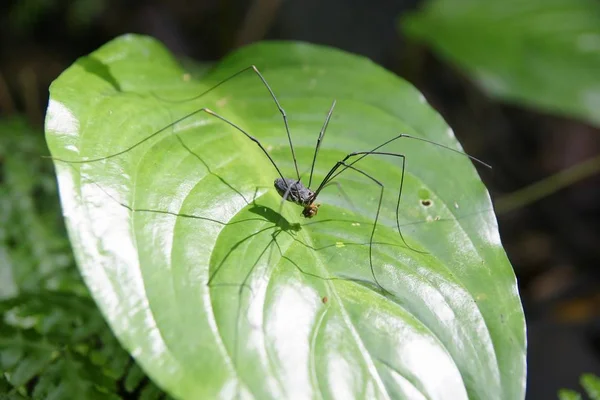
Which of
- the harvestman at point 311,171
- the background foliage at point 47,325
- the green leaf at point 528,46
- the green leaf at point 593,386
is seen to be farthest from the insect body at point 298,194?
the green leaf at point 528,46

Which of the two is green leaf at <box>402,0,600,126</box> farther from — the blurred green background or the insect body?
the insect body

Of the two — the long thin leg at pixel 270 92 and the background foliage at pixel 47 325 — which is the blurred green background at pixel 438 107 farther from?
the long thin leg at pixel 270 92

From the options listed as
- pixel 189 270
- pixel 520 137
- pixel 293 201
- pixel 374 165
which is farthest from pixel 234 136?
pixel 520 137

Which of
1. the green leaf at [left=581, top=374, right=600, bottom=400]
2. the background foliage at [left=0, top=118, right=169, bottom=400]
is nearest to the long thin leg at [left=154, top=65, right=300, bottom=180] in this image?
the background foliage at [left=0, top=118, right=169, bottom=400]

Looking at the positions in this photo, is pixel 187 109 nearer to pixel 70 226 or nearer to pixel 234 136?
pixel 234 136

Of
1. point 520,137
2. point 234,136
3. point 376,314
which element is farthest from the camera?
point 520,137

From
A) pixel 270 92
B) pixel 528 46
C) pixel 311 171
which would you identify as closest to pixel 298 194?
pixel 311 171

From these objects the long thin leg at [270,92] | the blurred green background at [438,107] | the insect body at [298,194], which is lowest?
the blurred green background at [438,107]
